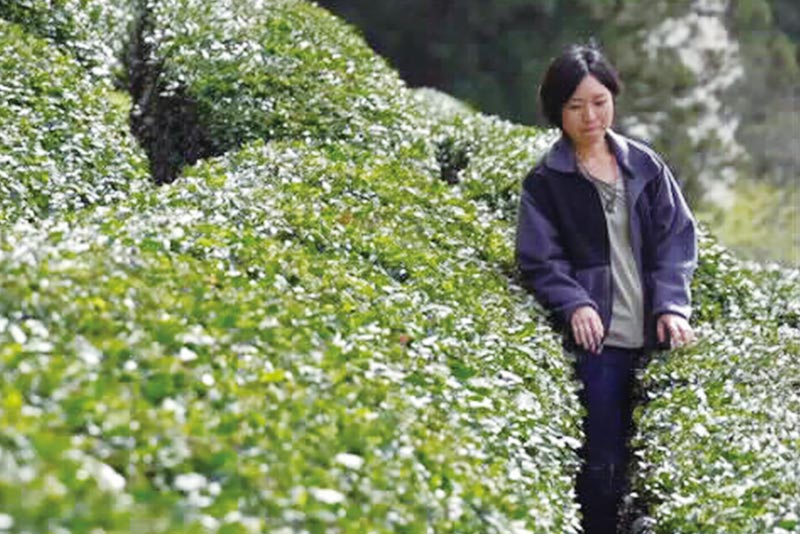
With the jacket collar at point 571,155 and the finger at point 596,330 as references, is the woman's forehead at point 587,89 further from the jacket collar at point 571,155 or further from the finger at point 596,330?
the finger at point 596,330

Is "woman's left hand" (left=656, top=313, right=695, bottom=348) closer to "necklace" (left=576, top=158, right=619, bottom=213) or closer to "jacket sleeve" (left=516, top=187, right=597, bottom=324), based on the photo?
"jacket sleeve" (left=516, top=187, right=597, bottom=324)

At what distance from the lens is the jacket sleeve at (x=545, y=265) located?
5.87 metres

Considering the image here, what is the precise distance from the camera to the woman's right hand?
5.75 metres

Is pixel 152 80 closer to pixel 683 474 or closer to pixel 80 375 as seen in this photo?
pixel 683 474

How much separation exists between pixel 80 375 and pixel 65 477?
558 mm

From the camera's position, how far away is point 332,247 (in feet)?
17.9

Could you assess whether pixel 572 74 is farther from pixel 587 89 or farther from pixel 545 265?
pixel 545 265

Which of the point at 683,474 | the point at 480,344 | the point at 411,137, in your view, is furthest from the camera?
the point at 411,137

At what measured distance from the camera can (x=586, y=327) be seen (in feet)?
18.9

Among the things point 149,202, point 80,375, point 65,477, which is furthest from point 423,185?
point 65,477

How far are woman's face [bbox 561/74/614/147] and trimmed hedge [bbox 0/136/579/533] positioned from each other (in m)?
0.77

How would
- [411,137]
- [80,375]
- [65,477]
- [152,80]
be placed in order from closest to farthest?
[65,477] → [80,375] → [411,137] → [152,80]

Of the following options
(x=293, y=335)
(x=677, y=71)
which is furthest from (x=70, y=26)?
(x=677, y=71)

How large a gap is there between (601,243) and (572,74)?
2.49ft
